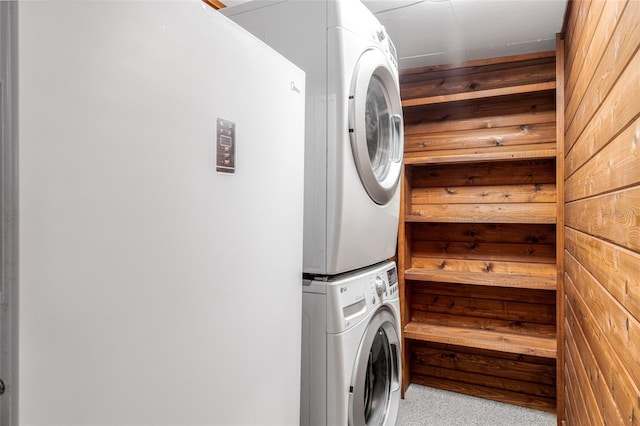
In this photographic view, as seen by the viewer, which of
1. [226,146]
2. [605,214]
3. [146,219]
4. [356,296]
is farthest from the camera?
[356,296]

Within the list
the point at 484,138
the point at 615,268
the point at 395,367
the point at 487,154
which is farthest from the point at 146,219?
the point at 484,138

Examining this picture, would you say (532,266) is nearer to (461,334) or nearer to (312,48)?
(461,334)

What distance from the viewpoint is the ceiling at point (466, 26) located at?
1.96 meters

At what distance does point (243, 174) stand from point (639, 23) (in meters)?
0.83

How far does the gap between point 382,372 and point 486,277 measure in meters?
1.10

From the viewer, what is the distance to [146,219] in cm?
64

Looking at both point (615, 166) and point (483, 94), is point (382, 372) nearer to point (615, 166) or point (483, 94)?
point (615, 166)

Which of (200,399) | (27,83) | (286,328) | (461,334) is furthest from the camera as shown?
(461,334)

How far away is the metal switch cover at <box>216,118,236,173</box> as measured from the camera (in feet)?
2.56

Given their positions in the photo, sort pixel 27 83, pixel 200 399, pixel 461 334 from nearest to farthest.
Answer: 1. pixel 27 83
2. pixel 200 399
3. pixel 461 334

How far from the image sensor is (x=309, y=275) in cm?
131

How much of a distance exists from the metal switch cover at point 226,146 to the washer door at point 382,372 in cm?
85

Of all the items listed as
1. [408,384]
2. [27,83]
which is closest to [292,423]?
[27,83]

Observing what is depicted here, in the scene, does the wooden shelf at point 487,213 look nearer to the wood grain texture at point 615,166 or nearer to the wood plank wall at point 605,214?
the wood plank wall at point 605,214
